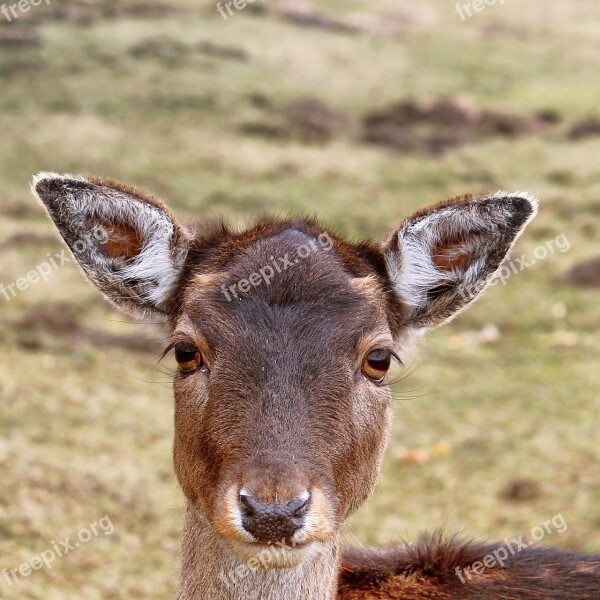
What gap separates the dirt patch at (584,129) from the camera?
26.9 metres

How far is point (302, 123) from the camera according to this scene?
2691 centimetres

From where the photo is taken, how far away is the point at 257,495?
4.06m

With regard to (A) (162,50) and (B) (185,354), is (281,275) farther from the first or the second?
(A) (162,50)

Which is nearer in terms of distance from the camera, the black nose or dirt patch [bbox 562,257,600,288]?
the black nose

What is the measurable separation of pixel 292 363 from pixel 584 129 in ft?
80.1

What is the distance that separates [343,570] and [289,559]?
1.48 meters

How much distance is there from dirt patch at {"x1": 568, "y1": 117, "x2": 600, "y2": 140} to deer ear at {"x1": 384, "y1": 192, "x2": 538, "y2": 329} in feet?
74.7

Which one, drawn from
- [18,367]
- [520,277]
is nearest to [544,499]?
[18,367]

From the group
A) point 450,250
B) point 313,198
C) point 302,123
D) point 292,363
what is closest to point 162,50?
point 302,123

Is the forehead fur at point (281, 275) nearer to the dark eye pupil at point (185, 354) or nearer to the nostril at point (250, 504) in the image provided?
the dark eye pupil at point (185, 354)

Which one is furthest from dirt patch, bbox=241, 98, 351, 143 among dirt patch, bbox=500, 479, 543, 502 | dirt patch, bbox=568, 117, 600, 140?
dirt patch, bbox=500, 479, 543, 502

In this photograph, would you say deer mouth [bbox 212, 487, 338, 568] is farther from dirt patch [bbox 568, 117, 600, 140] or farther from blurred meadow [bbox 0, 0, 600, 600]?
dirt patch [bbox 568, 117, 600, 140]

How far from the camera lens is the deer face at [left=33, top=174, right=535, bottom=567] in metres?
4.26

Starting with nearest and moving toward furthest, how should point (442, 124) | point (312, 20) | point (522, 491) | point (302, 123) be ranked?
1. point (522, 491)
2. point (302, 123)
3. point (442, 124)
4. point (312, 20)
